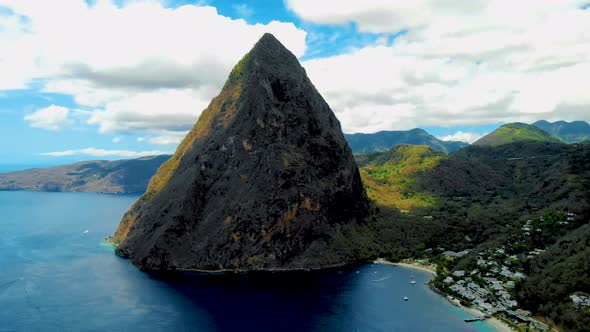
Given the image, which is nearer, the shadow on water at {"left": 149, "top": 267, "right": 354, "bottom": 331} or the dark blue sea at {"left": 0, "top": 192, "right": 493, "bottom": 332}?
the dark blue sea at {"left": 0, "top": 192, "right": 493, "bottom": 332}

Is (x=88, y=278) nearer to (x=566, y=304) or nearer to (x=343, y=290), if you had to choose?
(x=343, y=290)

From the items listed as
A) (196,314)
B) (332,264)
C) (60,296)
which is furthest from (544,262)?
(60,296)

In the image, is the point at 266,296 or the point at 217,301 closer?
the point at 217,301

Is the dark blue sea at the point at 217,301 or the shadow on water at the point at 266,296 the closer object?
the dark blue sea at the point at 217,301
